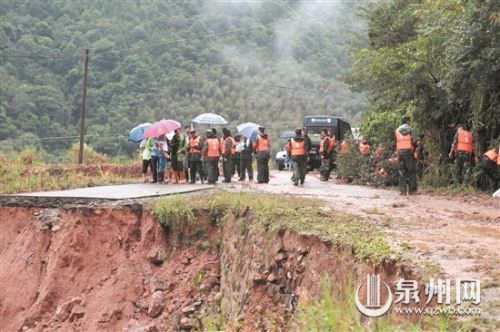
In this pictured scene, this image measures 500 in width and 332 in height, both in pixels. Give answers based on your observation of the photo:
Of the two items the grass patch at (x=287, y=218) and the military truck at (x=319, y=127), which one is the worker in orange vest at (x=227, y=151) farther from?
the military truck at (x=319, y=127)

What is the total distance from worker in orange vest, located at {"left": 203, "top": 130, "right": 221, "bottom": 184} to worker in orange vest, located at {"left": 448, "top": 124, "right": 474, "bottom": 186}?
245 inches

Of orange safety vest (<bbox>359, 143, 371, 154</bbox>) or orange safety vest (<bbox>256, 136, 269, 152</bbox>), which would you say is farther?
orange safety vest (<bbox>359, 143, 371, 154</bbox>)

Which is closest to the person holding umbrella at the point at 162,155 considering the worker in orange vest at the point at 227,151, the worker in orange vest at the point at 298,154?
the worker in orange vest at the point at 227,151

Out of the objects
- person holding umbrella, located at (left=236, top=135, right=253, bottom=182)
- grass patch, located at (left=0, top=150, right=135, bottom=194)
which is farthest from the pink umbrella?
person holding umbrella, located at (left=236, top=135, right=253, bottom=182)

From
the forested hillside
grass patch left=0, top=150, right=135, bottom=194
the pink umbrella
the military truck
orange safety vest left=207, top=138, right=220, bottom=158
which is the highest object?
the forested hillside

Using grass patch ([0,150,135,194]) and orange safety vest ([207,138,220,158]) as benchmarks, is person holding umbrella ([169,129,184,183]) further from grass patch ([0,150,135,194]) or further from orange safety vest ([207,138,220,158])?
grass patch ([0,150,135,194])

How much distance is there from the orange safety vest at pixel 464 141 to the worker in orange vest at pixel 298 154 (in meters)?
4.20

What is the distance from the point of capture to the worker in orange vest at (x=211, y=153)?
16.8m

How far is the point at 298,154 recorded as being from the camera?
685 inches

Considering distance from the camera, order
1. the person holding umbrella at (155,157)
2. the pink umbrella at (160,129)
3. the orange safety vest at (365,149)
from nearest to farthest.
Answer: the pink umbrella at (160,129), the person holding umbrella at (155,157), the orange safety vest at (365,149)

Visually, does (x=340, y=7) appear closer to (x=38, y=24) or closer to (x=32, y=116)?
(x=38, y=24)

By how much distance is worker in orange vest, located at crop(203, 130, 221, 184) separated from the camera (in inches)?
662

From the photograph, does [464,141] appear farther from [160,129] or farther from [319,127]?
[319,127]

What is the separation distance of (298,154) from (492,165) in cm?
537
